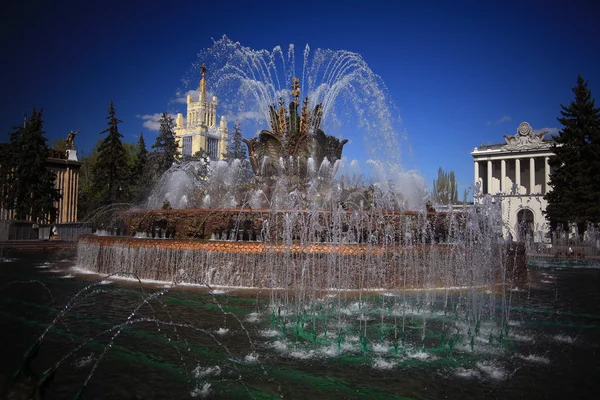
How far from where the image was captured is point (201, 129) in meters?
124

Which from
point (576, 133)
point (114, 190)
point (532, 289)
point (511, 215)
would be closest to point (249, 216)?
point (532, 289)

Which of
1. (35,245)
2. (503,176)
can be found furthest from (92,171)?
(503,176)

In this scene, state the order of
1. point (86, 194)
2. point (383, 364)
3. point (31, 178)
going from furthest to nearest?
point (86, 194) < point (31, 178) < point (383, 364)

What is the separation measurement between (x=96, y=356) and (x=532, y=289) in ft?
33.0

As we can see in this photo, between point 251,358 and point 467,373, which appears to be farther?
point 251,358

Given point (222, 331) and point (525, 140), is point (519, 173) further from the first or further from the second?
point (222, 331)

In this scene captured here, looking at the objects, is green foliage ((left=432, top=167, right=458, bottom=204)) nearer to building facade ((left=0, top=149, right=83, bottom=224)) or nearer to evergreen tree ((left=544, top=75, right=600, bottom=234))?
evergreen tree ((left=544, top=75, right=600, bottom=234))

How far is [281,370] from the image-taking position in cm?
447

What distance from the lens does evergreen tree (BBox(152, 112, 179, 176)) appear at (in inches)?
1572

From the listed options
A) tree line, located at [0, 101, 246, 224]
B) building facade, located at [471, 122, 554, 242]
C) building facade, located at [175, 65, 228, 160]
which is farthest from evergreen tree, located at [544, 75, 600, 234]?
building facade, located at [175, 65, 228, 160]

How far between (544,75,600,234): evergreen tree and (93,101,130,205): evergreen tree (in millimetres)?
36350

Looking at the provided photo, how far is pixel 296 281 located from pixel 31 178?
29.3 meters

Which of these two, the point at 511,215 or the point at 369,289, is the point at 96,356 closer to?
the point at 369,289

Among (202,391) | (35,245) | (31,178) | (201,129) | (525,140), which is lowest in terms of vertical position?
(202,391)
